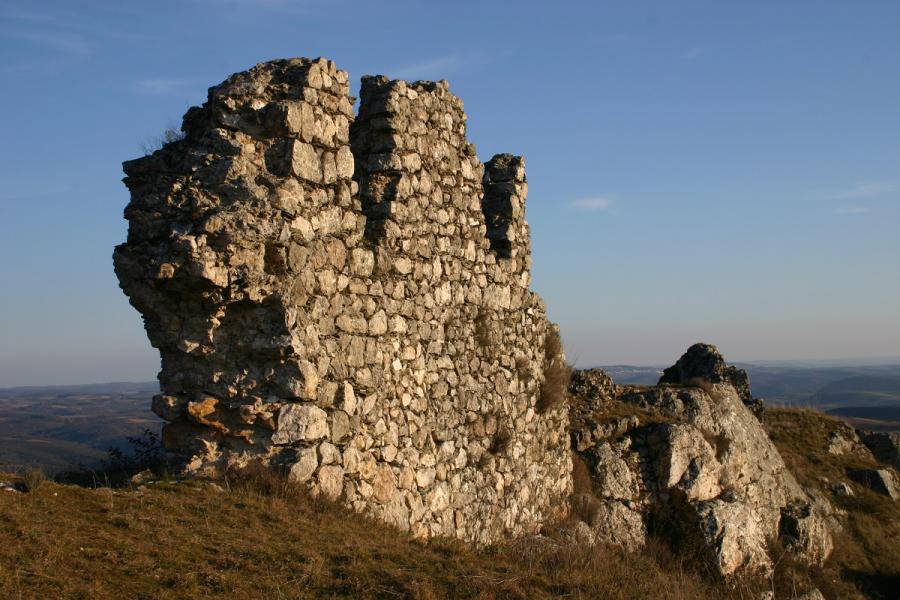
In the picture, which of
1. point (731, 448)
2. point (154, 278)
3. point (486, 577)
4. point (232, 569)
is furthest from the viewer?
point (731, 448)

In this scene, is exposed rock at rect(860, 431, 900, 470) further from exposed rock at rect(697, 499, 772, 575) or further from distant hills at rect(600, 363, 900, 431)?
distant hills at rect(600, 363, 900, 431)

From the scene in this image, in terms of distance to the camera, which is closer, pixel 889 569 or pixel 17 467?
pixel 17 467

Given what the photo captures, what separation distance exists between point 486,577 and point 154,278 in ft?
10.8

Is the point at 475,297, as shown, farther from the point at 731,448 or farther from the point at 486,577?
the point at 731,448

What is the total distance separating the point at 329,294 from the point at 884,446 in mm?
16944

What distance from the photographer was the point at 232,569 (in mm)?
4766

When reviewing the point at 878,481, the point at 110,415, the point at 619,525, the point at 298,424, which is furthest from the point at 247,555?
the point at 110,415

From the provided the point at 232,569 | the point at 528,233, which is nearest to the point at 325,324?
the point at 232,569

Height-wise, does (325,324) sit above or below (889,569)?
above

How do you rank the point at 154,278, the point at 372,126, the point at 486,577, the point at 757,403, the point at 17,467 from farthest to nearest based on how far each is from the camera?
the point at 757,403, the point at 372,126, the point at 17,467, the point at 154,278, the point at 486,577

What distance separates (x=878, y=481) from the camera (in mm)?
16250

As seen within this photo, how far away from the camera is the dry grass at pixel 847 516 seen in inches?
492

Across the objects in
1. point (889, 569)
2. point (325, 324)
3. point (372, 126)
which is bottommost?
point (889, 569)

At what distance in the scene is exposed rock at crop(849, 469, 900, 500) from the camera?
1620cm
